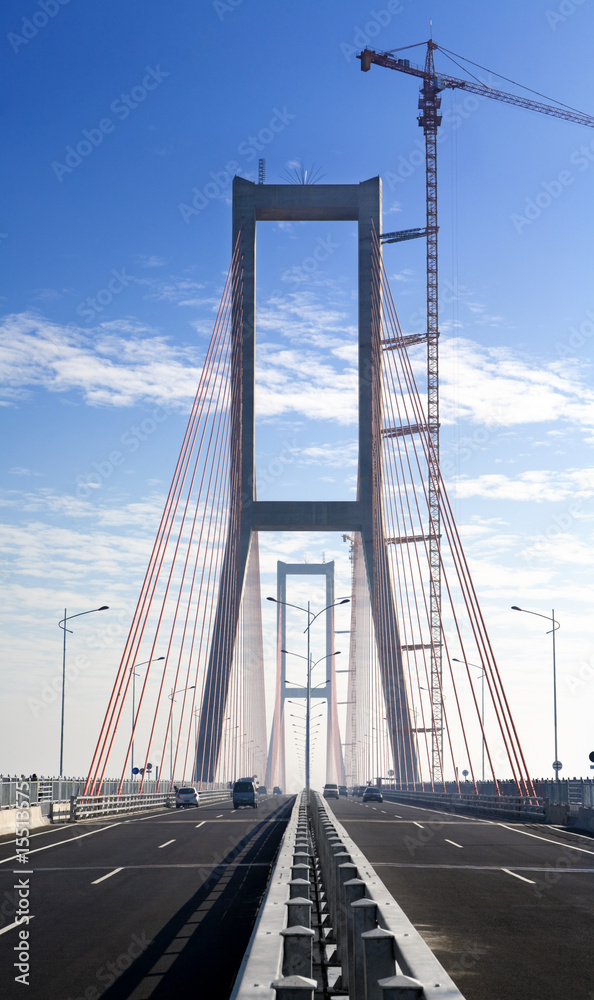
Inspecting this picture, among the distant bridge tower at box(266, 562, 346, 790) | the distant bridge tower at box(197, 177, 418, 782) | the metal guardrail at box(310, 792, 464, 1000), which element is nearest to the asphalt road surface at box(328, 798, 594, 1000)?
the metal guardrail at box(310, 792, 464, 1000)

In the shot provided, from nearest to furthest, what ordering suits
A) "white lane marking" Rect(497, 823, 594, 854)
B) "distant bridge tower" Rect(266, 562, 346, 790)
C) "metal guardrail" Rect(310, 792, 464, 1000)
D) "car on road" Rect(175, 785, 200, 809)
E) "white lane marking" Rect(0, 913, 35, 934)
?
"metal guardrail" Rect(310, 792, 464, 1000) → "white lane marking" Rect(0, 913, 35, 934) → "white lane marking" Rect(497, 823, 594, 854) → "car on road" Rect(175, 785, 200, 809) → "distant bridge tower" Rect(266, 562, 346, 790)

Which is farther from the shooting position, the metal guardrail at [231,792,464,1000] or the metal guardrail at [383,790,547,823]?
the metal guardrail at [383,790,547,823]

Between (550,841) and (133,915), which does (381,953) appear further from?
(550,841)

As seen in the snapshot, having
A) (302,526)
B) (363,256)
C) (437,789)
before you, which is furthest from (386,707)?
(363,256)

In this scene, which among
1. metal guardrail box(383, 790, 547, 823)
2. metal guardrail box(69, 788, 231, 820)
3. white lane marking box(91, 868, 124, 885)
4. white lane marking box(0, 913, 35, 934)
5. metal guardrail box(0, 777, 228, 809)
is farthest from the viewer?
metal guardrail box(383, 790, 547, 823)

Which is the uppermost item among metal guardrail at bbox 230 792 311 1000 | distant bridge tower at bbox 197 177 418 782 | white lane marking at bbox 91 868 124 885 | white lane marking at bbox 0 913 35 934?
distant bridge tower at bbox 197 177 418 782

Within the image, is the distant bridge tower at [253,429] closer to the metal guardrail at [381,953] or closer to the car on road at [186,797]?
the car on road at [186,797]

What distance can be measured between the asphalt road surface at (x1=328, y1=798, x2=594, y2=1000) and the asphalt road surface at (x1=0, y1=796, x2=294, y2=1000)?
6.71 ft

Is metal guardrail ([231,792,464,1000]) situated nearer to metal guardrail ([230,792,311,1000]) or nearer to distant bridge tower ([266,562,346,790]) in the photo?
metal guardrail ([230,792,311,1000])

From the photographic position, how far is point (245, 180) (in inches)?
2090

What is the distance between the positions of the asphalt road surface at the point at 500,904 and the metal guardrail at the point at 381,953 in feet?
3.98

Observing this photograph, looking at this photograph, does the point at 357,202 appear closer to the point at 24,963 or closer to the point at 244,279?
the point at 244,279

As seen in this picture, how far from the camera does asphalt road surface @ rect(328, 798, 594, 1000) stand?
9203 mm

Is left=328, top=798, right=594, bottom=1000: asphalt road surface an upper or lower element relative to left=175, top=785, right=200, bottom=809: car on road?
upper
